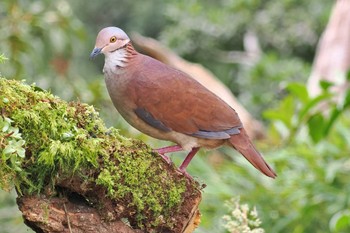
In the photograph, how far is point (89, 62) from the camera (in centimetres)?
1027

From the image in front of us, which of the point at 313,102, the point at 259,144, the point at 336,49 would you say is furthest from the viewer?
the point at 336,49

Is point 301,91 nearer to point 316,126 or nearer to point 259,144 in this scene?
point 316,126

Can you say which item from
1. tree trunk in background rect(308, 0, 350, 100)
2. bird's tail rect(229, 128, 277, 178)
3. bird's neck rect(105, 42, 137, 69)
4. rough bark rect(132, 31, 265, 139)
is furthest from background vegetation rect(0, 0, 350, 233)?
bird's neck rect(105, 42, 137, 69)

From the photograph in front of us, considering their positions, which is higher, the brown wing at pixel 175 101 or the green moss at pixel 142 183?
the brown wing at pixel 175 101

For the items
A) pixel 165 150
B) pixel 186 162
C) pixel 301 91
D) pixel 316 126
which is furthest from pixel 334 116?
pixel 165 150

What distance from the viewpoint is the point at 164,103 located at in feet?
9.33

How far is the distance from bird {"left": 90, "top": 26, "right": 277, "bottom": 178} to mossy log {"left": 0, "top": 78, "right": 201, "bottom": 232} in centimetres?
21

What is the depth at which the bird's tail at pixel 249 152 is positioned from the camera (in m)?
2.93

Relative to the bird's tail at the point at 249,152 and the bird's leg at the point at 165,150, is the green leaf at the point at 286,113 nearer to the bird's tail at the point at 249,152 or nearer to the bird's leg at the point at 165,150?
the bird's tail at the point at 249,152

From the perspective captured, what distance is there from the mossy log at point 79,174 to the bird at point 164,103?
0.21 metres

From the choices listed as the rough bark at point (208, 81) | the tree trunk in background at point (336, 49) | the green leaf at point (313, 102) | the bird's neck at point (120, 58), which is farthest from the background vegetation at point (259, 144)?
the bird's neck at point (120, 58)

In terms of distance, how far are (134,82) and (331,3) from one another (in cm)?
755

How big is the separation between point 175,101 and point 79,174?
22.6 inches

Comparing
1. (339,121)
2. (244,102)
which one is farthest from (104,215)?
(244,102)
